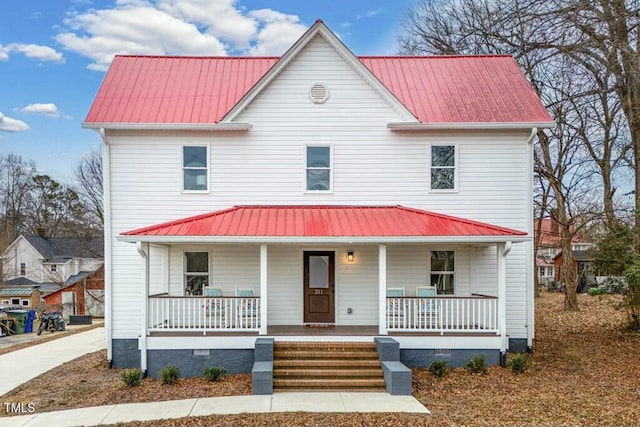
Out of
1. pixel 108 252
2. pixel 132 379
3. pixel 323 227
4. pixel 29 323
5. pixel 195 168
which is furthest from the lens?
pixel 29 323

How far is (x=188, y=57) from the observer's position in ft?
49.8

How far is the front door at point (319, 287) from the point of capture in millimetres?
13133

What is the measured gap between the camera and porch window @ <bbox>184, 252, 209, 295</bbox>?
13.1m

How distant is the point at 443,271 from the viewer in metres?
13.3

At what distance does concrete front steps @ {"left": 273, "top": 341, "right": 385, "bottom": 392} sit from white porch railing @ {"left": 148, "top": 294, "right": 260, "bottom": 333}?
3.97 ft

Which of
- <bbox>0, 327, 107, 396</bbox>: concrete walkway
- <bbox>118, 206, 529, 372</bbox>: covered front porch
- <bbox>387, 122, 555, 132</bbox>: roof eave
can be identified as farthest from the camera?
<bbox>387, 122, 555, 132</bbox>: roof eave

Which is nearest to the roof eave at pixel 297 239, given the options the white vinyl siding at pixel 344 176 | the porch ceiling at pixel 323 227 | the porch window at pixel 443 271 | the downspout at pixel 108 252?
the porch ceiling at pixel 323 227

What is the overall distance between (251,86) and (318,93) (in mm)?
2337

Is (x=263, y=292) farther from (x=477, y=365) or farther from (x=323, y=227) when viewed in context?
(x=477, y=365)

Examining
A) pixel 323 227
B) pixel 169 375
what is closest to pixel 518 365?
pixel 323 227

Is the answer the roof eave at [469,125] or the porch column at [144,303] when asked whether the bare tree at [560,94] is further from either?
the porch column at [144,303]

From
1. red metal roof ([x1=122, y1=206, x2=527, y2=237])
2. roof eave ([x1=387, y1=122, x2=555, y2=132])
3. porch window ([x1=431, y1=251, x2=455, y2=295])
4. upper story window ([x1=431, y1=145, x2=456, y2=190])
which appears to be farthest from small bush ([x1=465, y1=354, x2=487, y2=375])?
roof eave ([x1=387, y1=122, x2=555, y2=132])

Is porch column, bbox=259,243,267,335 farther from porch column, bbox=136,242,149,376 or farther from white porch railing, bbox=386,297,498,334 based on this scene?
white porch railing, bbox=386,297,498,334

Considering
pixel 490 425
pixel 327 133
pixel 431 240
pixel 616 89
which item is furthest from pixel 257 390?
pixel 616 89
